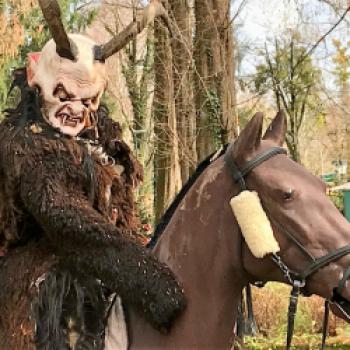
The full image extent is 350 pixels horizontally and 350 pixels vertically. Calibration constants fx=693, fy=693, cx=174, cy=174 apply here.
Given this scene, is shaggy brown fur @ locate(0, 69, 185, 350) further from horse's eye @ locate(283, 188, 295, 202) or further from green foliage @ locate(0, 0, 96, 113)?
green foliage @ locate(0, 0, 96, 113)

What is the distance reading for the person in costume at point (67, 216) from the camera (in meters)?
2.43

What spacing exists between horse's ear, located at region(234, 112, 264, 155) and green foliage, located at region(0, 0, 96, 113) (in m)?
6.37

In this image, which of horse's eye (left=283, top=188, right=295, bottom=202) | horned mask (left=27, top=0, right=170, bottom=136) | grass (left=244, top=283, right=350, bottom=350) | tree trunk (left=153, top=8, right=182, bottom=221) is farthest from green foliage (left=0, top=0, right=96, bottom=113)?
horse's eye (left=283, top=188, right=295, bottom=202)

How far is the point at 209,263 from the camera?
2.34 meters

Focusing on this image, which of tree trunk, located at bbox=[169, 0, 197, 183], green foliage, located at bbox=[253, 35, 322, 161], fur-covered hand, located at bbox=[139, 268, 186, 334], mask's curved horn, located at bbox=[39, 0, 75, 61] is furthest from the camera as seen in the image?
green foliage, located at bbox=[253, 35, 322, 161]

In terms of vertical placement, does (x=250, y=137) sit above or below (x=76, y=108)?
below

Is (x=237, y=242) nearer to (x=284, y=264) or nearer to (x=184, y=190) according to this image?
(x=284, y=264)

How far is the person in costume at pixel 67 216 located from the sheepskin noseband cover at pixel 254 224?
1.12 feet

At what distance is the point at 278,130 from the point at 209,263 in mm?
540

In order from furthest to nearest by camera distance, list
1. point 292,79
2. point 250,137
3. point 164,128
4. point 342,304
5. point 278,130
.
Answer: point 292,79
point 164,128
point 278,130
point 250,137
point 342,304

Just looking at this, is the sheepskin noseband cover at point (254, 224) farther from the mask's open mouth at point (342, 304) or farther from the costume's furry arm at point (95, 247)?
the costume's furry arm at point (95, 247)

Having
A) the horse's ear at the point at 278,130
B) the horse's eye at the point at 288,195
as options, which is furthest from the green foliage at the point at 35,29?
the horse's eye at the point at 288,195

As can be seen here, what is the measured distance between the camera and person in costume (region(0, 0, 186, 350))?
7.98ft

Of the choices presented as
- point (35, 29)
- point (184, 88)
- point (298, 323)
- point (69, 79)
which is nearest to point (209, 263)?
point (69, 79)
